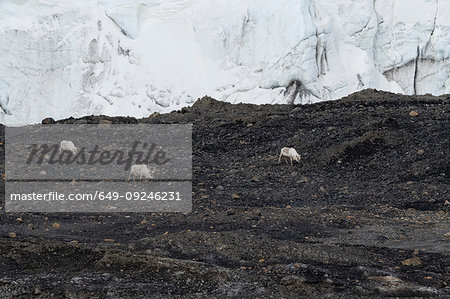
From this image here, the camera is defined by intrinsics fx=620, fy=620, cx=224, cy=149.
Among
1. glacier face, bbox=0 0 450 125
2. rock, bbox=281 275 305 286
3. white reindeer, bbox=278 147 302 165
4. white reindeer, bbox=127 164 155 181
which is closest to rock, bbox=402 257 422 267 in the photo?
rock, bbox=281 275 305 286

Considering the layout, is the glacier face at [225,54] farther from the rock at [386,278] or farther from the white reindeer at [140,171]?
the rock at [386,278]

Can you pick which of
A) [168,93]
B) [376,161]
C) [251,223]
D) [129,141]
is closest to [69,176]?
[129,141]

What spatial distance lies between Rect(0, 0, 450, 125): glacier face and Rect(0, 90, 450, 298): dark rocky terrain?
840 cm

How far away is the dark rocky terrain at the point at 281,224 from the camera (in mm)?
4941

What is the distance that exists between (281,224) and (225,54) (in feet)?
54.3

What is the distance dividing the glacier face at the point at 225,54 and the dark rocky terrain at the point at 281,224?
840cm

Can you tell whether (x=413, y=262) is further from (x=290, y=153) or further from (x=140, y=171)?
(x=290, y=153)

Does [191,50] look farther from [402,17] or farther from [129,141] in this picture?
[129,141]

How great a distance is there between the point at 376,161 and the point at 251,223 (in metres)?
4.48

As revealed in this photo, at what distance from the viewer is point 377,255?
5.92m

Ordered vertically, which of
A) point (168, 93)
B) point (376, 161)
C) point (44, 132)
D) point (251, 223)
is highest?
point (168, 93)

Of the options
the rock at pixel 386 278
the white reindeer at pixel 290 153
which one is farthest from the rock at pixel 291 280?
the white reindeer at pixel 290 153

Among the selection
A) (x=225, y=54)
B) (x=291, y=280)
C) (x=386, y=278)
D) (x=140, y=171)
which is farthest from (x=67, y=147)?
(x=225, y=54)

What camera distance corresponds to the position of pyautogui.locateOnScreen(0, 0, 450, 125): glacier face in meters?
22.4
